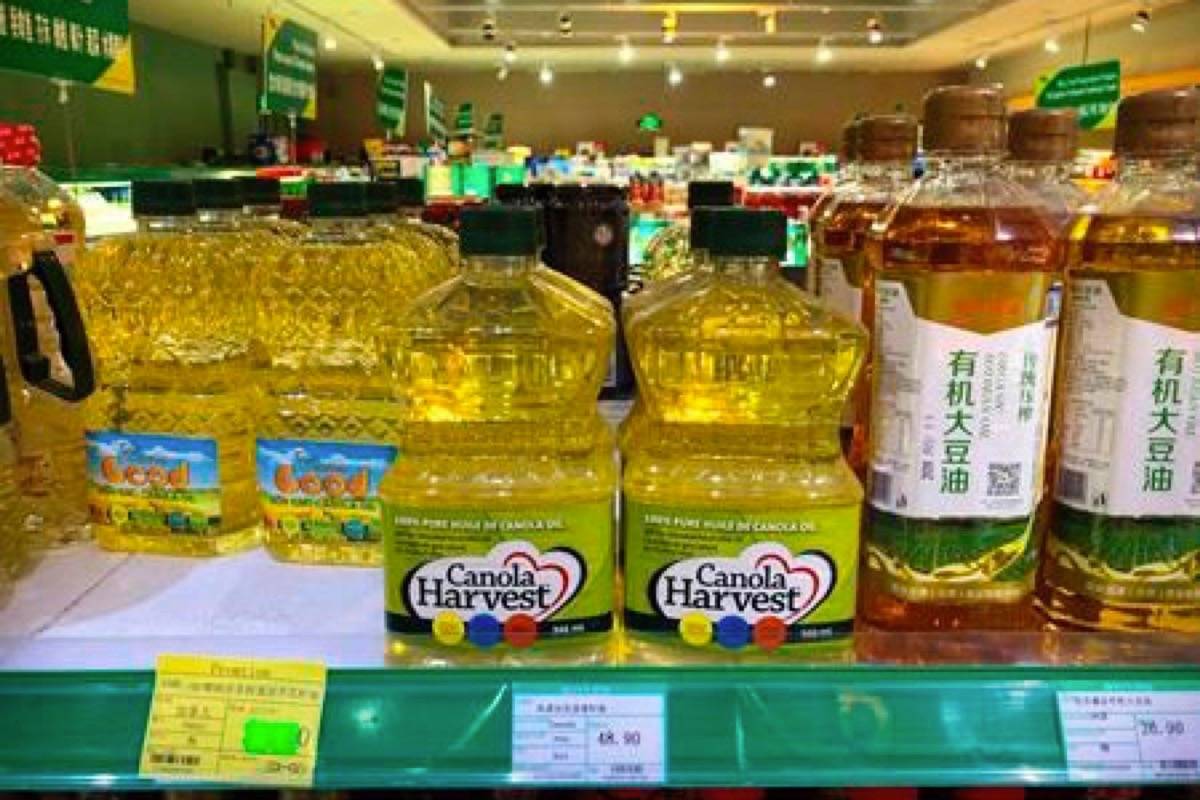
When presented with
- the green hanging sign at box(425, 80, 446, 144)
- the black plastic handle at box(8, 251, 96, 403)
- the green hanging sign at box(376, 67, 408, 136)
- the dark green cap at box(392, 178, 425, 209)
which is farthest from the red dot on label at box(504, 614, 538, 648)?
the green hanging sign at box(425, 80, 446, 144)

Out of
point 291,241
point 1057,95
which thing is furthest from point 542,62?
point 291,241

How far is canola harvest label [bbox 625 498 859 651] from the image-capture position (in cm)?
79

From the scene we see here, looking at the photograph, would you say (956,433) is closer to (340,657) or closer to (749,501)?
(749,501)

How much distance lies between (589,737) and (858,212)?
64 cm

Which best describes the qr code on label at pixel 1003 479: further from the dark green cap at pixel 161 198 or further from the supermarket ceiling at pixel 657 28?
the supermarket ceiling at pixel 657 28

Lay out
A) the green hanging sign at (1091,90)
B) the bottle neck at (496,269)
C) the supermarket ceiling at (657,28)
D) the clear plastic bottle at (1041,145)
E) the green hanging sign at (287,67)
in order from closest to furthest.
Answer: the bottle neck at (496,269) < the clear plastic bottle at (1041,145) < the green hanging sign at (287,67) < the green hanging sign at (1091,90) < the supermarket ceiling at (657,28)

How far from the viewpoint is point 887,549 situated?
0.85 metres

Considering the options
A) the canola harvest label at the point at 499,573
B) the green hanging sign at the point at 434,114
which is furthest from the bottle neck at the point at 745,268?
the green hanging sign at the point at 434,114

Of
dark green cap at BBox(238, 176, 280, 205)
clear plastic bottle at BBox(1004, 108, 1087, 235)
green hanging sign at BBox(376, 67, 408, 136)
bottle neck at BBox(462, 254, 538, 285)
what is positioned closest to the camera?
bottle neck at BBox(462, 254, 538, 285)

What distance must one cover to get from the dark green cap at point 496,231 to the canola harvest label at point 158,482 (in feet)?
1.27

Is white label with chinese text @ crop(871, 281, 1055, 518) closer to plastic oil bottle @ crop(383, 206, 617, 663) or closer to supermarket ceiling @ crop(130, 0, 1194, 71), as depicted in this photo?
plastic oil bottle @ crop(383, 206, 617, 663)

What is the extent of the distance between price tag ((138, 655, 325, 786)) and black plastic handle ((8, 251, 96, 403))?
1.13 feet

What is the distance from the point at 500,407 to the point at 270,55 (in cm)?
478

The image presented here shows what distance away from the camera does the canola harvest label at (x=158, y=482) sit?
41.0 inches
